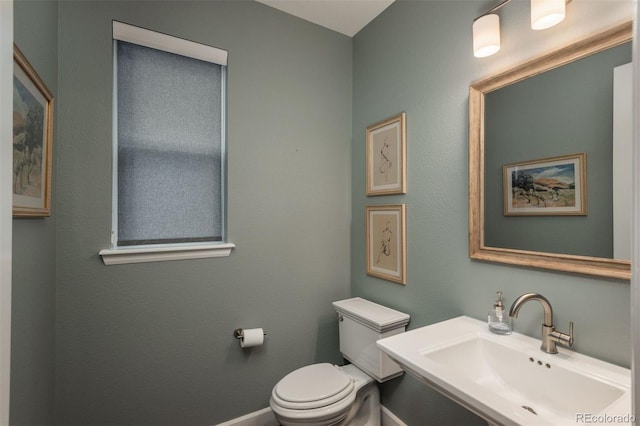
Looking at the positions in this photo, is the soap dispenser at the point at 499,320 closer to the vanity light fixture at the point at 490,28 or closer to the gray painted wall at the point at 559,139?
the gray painted wall at the point at 559,139

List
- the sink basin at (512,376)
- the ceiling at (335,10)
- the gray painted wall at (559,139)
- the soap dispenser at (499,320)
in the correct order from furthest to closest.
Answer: the ceiling at (335,10)
the soap dispenser at (499,320)
the gray painted wall at (559,139)
the sink basin at (512,376)

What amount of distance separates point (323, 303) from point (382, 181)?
956 mm

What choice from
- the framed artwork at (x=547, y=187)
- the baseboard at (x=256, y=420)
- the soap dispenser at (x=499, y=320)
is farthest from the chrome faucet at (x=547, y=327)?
the baseboard at (x=256, y=420)

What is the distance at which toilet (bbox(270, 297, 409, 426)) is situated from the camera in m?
1.43

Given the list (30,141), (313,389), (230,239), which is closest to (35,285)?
(30,141)

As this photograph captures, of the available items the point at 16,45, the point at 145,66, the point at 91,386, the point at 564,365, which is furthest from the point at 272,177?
the point at 564,365

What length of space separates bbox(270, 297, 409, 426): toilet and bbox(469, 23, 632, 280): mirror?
2.33ft

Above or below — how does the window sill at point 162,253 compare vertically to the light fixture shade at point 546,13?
below

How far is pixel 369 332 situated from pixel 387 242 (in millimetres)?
554

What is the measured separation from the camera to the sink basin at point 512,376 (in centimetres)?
79

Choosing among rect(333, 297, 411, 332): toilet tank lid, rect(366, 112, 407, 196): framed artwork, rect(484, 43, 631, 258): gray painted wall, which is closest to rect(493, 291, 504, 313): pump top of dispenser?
rect(484, 43, 631, 258): gray painted wall

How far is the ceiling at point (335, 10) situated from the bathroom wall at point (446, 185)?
8cm

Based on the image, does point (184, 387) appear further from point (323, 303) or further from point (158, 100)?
point (158, 100)

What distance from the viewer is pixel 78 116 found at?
141 cm
